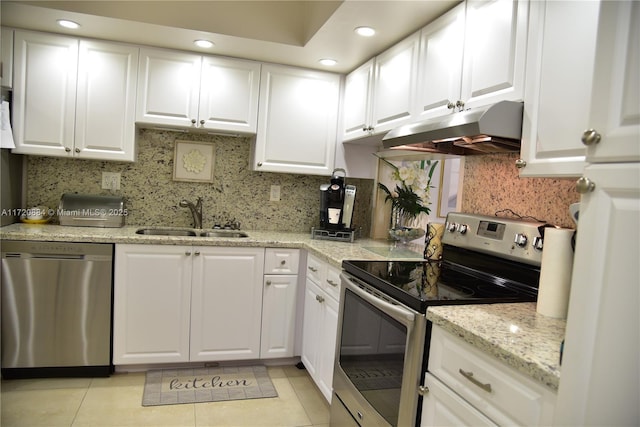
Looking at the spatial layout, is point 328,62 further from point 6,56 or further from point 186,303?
point 6,56

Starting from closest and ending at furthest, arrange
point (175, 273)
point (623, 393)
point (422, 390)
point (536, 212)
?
point (623, 393) → point (422, 390) → point (536, 212) → point (175, 273)

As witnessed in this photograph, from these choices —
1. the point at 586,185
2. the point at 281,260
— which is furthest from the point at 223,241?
Answer: the point at 586,185

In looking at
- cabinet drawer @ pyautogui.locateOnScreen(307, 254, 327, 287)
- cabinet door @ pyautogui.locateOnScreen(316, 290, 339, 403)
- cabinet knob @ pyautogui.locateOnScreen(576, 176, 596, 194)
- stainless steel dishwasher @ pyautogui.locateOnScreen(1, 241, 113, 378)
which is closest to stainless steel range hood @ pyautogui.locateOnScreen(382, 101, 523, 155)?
cabinet knob @ pyautogui.locateOnScreen(576, 176, 596, 194)

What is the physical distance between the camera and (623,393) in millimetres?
886

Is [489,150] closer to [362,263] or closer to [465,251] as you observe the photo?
[465,251]

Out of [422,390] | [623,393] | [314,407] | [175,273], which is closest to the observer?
[623,393]

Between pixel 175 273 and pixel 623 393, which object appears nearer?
pixel 623 393

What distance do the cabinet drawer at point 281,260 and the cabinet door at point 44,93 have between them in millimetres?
1468

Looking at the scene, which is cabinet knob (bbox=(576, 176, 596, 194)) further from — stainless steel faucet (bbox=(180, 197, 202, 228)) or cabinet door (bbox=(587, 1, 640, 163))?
stainless steel faucet (bbox=(180, 197, 202, 228))

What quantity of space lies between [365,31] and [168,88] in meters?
1.40

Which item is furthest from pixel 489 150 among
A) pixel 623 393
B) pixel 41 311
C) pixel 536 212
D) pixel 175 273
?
pixel 41 311

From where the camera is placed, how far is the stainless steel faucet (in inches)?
129

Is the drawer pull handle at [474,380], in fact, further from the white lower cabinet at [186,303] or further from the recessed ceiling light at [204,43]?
the recessed ceiling light at [204,43]

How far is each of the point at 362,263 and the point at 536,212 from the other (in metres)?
0.82
